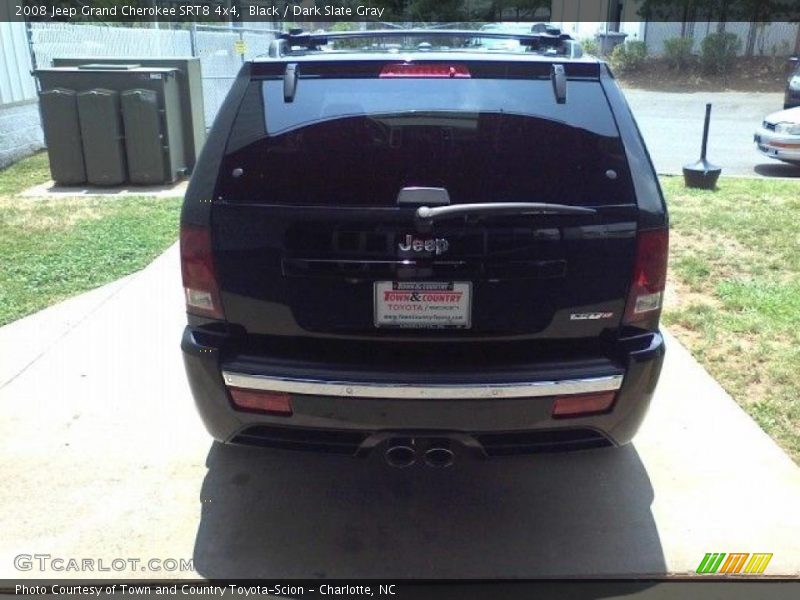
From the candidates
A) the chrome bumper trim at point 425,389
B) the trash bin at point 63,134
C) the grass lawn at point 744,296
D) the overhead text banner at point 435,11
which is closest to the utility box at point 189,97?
the trash bin at point 63,134

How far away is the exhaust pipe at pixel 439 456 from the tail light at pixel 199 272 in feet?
3.03

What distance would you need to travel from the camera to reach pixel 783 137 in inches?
418

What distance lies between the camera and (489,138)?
2738 mm

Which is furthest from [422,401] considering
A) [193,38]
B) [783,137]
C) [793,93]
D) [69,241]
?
[793,93]

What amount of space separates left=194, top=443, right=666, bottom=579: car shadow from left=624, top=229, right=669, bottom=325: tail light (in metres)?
0.80

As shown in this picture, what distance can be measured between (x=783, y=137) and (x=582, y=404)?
31.5 ft

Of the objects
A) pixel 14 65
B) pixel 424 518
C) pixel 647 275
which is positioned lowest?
pixel 424 518

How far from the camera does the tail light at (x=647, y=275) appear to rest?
2.69m

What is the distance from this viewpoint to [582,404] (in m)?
2.71

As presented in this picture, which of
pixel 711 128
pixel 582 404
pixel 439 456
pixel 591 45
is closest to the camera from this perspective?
pixel 582 404

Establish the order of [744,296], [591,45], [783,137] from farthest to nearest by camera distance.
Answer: [591,45] < [783,137] < [744,296]

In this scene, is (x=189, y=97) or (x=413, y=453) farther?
(x=189, y=97)

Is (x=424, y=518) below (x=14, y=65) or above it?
below

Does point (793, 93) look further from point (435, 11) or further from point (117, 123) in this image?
point (435, 11)
